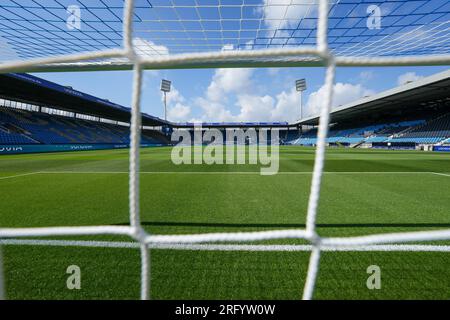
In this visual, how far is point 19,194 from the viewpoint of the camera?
3.76 m

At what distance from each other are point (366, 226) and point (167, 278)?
2137mm

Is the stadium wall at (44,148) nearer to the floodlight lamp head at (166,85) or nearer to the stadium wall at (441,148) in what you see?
the floodlight lamp head at (166,85)

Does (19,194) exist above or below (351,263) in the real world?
above

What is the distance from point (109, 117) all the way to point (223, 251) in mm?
29829

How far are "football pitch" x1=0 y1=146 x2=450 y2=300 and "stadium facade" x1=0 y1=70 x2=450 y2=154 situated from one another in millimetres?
12577

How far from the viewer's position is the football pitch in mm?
1456

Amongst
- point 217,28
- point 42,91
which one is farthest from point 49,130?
point 217,28

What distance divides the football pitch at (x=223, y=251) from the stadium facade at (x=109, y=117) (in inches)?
495

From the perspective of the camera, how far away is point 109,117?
27703 mm

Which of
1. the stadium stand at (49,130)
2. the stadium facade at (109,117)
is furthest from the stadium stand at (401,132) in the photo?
the stadium stand at (49,130)

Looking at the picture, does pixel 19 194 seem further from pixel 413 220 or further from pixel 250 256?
pixel 413 220

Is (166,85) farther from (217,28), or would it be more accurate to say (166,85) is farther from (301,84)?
(217,28)

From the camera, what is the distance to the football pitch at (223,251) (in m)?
1.46
